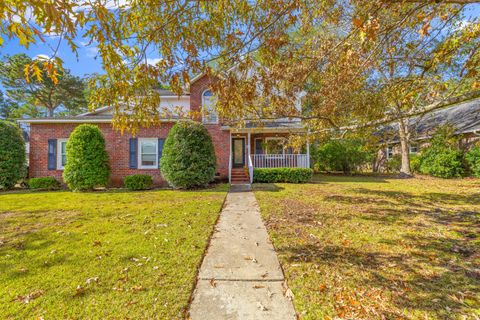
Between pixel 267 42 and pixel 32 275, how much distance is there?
4.59m

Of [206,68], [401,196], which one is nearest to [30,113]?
[206,68]

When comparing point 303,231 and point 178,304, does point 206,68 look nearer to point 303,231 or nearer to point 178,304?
point 178,304

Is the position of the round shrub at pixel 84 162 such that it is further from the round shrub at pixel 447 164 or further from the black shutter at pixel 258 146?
the round shrub at pixel 447 164

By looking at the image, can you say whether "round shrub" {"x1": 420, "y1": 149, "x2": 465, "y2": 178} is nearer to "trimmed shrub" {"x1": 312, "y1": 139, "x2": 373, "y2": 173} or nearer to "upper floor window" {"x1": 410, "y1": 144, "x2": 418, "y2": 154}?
"trimmed shrub" {"x1": 312, "y1": 139, "x2": 373, "y2": 173}


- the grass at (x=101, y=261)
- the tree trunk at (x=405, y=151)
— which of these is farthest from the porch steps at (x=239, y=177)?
the tree trunk at (x=405, y=151)

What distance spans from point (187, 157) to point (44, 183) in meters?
7.29

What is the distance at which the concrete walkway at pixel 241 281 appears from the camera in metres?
2.35

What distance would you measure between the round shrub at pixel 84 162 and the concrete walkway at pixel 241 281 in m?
8.28

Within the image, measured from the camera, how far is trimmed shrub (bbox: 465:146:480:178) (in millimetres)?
13023

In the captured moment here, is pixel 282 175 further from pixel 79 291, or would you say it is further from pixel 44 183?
pixel 44 183

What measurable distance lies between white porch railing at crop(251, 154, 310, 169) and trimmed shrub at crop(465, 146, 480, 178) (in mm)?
9445

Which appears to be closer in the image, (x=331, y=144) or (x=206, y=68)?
→ (x=206, y=68)

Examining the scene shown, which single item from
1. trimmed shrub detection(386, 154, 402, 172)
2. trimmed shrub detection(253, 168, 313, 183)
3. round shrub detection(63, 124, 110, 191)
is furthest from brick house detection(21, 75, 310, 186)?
trimmed shrub detection(386, 154, 402, 172)

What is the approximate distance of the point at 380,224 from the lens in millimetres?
5281
